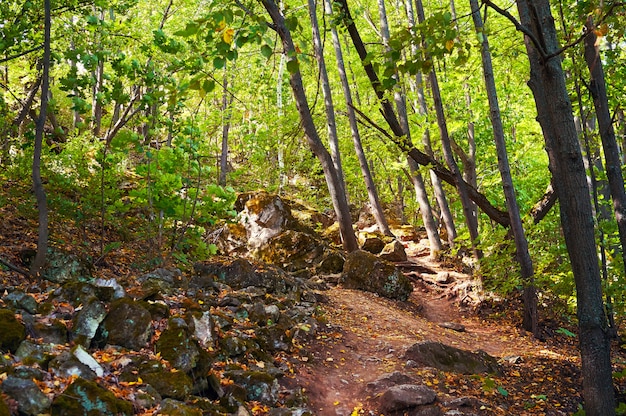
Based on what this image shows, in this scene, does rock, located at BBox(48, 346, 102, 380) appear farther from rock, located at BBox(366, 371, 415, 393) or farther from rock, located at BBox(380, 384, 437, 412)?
rock, located at BBox(366, 371, 415, 393)

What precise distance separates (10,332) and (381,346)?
15.6ft

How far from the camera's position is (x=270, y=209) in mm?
11867

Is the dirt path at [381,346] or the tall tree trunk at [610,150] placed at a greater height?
the tall tree trunk at [610,150]

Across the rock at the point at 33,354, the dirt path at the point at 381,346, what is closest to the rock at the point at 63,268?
the rock at the point at 33,354

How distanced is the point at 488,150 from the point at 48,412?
16871mm

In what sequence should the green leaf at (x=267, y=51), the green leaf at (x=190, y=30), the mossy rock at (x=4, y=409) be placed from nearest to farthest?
the green leaf at (x=190, y=30) < the green leaf at (x=267, y=51) < the mossy rock at (x=4, y=409)

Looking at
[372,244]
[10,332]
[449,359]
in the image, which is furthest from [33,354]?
[372,244]

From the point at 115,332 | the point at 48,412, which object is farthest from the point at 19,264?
the point at 48,412

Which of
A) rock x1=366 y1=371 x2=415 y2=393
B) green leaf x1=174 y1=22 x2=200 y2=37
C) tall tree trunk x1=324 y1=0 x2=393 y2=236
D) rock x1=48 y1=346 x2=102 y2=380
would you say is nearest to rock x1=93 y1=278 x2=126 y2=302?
rock x1=48 y1=346 x2=102 y2=380

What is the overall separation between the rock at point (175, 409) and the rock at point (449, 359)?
3.52 m

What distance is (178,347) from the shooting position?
4.04m

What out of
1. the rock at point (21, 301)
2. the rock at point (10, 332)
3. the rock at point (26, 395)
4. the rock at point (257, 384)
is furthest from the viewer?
the rock at point (257, 384)

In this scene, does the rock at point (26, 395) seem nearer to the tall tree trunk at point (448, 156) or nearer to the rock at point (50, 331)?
the rock at point (50, 331)

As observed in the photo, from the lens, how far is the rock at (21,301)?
3.91 meters
